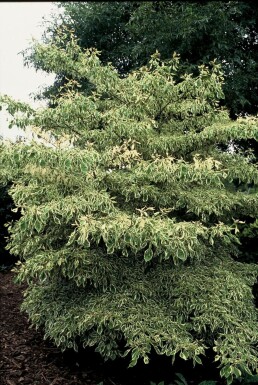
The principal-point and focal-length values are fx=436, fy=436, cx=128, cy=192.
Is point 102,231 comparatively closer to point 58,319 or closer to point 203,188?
point 58,319

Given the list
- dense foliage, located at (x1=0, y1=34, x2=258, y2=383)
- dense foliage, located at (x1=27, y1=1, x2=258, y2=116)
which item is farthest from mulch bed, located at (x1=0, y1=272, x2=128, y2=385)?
dense foliage, located at (x1=27, y1=1, x2=258, y2=116)

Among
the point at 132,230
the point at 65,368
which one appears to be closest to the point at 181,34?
the point at 132,230

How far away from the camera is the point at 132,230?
10.1 feet

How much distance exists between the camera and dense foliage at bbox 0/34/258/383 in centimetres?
325

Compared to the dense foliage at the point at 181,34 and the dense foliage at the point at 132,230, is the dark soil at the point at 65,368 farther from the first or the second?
the dense foliage at the point at 181,34

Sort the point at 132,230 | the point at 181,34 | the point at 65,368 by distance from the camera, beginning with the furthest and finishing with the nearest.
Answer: the point at 181,34 → the point at 65,368 → the point at 132,230

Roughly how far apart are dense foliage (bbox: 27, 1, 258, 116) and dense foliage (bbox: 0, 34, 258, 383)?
160 inches

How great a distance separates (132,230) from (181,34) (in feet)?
19.8

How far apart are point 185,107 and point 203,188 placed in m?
0.83

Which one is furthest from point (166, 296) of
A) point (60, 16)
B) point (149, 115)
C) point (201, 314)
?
point (60, 16)

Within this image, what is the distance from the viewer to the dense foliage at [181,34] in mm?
8320

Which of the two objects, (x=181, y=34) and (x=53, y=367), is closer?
(x=53, y=367)

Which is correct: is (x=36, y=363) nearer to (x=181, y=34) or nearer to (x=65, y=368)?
(x=65, y=368)

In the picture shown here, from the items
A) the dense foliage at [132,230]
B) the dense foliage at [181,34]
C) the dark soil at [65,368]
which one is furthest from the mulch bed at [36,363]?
the dense foliage at [181,34]
